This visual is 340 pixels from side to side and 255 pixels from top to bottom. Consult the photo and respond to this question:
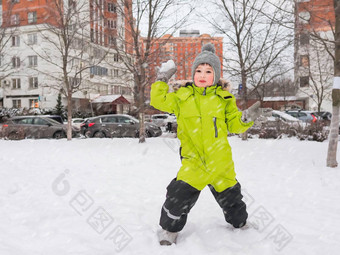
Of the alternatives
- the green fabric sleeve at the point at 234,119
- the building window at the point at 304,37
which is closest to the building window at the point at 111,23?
the building window at the point at 304,37

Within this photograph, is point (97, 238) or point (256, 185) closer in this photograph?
point (97, 238)

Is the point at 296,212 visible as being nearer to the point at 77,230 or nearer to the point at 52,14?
the point at 77,230

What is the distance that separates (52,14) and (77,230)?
38.2 feet

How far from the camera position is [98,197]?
13.3 ft

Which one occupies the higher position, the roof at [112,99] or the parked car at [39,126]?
the roof at [112,99]

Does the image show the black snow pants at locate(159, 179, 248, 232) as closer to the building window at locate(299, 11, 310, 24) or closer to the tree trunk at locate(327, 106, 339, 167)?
the tree trunk at locate(327, 106, 339, 167)

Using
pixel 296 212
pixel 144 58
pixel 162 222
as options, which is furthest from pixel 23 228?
pixel 144 58

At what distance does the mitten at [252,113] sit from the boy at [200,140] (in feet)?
0.09

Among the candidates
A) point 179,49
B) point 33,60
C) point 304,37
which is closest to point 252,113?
point 304,37

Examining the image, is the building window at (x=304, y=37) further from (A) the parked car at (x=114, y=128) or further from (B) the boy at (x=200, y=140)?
(A) the parked car at (x=114, y=128)

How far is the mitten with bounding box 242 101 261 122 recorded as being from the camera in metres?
2.71

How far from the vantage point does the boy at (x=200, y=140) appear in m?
2.52

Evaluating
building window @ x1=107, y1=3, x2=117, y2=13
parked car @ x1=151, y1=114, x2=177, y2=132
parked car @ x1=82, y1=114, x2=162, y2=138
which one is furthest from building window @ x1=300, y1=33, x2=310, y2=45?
parked car @ x1=151, y1=114, x2=177, y2=132

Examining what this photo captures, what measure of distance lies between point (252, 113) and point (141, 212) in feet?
6.07
